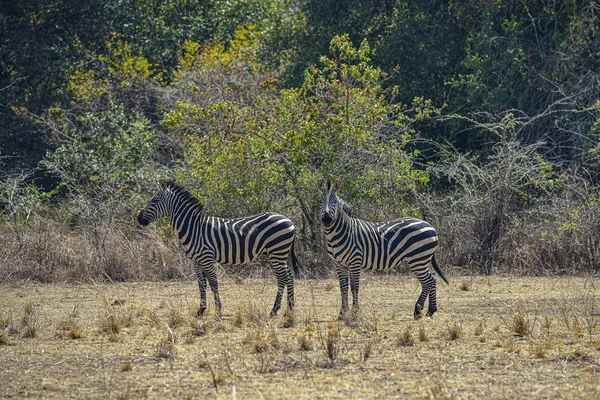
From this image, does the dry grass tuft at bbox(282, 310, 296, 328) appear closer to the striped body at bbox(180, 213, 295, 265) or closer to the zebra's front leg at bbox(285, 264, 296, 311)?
the zebra's front leg at bbox(285, 264, 296, 311)

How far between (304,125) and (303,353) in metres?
9.52

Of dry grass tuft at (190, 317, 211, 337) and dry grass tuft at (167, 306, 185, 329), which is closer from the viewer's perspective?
dry grass tuft at (190, 317, 211, 337)

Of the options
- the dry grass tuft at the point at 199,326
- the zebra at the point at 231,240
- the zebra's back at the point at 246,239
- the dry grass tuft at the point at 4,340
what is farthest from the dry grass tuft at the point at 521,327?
the dry grass tuft at the point at 4,340

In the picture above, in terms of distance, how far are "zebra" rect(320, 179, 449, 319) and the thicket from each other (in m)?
5.58

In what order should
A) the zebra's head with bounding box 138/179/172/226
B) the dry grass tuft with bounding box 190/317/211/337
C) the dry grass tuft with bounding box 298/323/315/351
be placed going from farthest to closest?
the zebra's head with bounding box 138/179/172/226
the dry grass tuft with bounding box 190/317/211/337
the dry grass tuft with bounding box 298/323/315/351

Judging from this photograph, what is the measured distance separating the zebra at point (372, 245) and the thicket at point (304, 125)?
5.58 m

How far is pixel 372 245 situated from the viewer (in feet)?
42.9

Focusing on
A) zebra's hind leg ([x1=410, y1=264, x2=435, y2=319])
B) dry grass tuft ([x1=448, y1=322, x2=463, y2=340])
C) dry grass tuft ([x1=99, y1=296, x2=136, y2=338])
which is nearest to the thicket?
zebra's hind leg ([x1=410, y1=264, x2=435, y2=319])

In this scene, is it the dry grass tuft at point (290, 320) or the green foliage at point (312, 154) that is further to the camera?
the green foliage at point (312, 154)

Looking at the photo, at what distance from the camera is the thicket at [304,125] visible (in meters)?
19.0

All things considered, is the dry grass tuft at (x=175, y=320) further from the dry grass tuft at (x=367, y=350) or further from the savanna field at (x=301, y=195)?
the dry grass tuft at (x=367, y=350)

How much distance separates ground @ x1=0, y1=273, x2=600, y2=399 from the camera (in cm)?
848

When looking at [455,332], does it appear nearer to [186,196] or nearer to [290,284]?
[290,284]

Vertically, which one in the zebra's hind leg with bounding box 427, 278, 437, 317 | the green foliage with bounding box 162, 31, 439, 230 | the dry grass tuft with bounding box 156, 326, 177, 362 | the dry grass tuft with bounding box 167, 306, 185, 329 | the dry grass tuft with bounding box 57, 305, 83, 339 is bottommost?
the dry grass tuft with bounding box 156, 326, 177, 362
